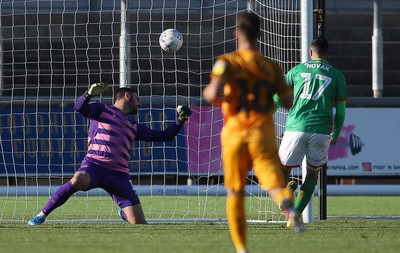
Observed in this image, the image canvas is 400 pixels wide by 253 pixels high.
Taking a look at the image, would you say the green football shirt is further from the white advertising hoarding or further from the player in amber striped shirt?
the white advertising hoarding

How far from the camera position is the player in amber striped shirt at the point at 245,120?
638 centimetres

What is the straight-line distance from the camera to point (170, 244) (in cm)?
786

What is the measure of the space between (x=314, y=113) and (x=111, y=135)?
7.24 ft

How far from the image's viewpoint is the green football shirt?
374 inches

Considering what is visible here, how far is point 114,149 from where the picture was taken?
33.9 feet

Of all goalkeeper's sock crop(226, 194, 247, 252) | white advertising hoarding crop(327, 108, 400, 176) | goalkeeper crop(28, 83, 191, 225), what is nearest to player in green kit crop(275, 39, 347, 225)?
goalkeeper crop(28, 83, 191, 225)

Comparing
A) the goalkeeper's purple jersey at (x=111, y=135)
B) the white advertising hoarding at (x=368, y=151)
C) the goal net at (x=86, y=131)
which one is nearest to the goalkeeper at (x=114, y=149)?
the goalkeeper's purple jersey at (x=111, y=135)

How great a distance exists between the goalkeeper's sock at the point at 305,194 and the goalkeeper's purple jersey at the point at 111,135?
1.50 meters

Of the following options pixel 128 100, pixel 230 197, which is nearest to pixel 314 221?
pixel 128 100

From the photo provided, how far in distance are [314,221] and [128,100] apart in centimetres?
245

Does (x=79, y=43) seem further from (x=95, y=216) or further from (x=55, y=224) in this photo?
(x=55, y=224)

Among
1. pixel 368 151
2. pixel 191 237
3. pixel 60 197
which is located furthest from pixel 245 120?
pixel 368 151

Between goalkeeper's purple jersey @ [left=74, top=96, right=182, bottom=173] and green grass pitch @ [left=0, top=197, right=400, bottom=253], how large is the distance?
0.69 metres

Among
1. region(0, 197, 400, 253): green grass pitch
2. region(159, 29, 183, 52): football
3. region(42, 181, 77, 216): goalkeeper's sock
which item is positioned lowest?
region(0, 197, 400, 253): green grass pitch
